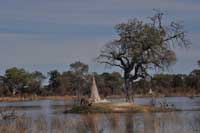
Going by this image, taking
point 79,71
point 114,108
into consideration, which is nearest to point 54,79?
point 79,71

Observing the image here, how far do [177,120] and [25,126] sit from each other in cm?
870

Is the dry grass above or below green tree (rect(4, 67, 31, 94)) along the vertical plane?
below

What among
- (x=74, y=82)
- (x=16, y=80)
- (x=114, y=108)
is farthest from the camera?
(x=16, y=80)

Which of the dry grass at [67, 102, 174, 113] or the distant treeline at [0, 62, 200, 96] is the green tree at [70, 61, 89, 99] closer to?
the distant treeline at [0, 62, 200, 96]

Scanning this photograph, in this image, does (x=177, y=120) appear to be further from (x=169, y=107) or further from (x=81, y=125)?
(x=169, y=107)

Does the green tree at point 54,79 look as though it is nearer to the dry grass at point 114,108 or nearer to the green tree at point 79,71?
the green tree at point 79,71

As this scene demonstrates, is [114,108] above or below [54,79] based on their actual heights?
below

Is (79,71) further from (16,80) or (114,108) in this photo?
(114,108)

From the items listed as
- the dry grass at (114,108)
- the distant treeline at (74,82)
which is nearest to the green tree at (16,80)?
the distant treeline at (74,82)

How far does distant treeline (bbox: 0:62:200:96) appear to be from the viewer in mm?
129250

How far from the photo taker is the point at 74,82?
136 m

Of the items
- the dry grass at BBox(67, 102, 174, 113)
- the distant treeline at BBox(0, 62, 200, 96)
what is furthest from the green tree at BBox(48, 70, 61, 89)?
the dry grass at BBox(67, 102, 174, 113)

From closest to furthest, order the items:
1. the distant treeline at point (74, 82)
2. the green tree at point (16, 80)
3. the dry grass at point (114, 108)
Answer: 1. the dry grass at point (114, 108)
2. the distant treeline at point (74, 82)
3. the green tree at point (16, 80)

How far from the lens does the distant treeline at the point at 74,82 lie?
424ft
